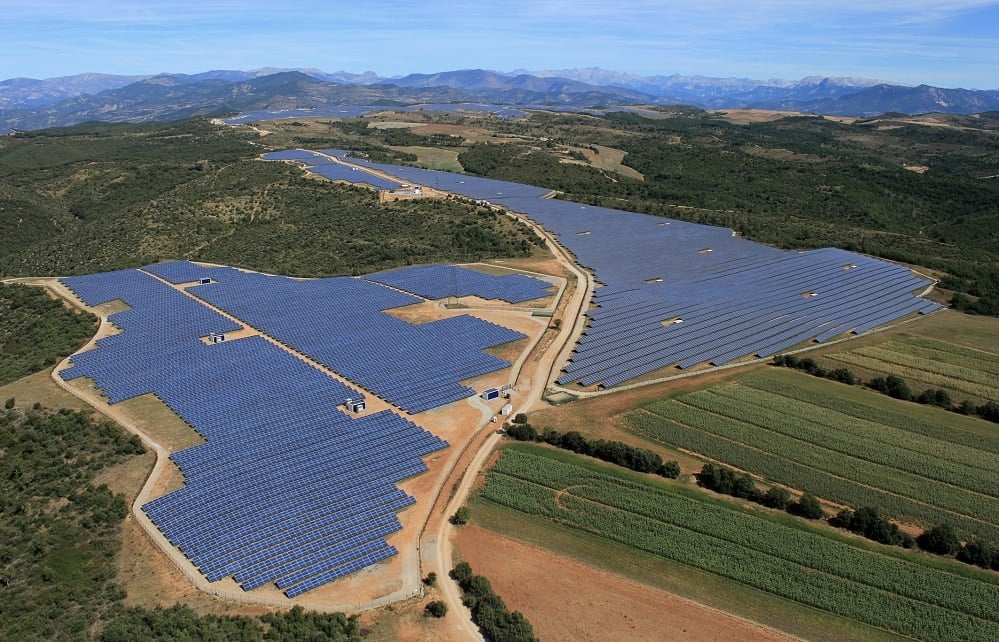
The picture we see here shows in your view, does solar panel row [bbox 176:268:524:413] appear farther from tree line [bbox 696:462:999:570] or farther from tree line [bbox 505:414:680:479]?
tree line [bbox 696:462:999:570]

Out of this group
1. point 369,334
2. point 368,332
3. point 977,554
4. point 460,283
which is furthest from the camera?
point 460,283

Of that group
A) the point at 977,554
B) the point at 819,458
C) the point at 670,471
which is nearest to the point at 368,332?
the point at 670,471

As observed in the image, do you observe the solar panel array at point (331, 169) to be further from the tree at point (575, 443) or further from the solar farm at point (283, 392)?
the tree at point (575, 443)

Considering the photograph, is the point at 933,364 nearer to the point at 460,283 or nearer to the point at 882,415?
the point at 882,415

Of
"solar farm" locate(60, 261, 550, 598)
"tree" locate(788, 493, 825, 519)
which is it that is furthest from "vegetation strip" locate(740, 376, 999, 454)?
"solar farm" locate(60, 261, 550, 598)

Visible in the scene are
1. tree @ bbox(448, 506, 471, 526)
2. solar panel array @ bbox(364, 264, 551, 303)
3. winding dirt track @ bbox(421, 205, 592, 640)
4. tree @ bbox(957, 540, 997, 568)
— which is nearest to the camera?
winding dirt track @ bbox(421, 205, 592, 640)

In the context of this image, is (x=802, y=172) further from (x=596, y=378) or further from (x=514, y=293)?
(x=596, y=378)
